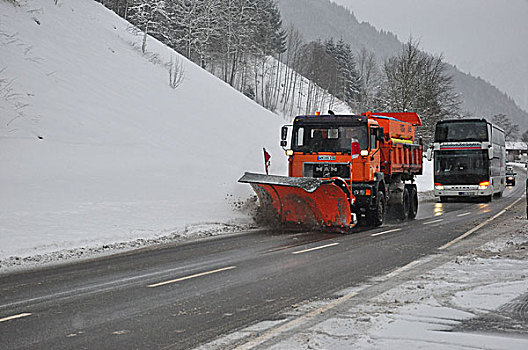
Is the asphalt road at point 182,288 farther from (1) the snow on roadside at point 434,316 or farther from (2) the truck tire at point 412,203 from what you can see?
(2) the truck tire at point 412,203

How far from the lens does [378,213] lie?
16656mm

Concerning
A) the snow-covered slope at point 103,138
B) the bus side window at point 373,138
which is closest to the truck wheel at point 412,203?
the bus side window at point 373,138

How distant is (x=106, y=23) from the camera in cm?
4147

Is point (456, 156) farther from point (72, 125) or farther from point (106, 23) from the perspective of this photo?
point (106, 23)

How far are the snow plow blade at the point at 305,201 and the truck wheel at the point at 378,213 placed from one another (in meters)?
1.20

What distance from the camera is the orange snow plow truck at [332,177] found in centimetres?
1516

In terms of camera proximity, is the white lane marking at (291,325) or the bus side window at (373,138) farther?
the bus side window at (373,138)

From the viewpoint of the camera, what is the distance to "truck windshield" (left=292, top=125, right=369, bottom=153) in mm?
15992

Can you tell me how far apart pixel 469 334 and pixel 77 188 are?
13.5m

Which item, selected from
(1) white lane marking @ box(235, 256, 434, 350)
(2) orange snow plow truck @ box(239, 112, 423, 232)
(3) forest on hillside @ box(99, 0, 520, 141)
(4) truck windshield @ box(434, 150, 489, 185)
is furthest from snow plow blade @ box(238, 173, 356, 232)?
(3) forest on hillside @ box(99, 0, 520, 141)

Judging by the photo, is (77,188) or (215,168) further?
(215,168)

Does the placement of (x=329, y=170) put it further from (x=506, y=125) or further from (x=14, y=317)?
(x=506, y=125)

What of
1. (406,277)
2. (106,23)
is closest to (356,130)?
(406,277)

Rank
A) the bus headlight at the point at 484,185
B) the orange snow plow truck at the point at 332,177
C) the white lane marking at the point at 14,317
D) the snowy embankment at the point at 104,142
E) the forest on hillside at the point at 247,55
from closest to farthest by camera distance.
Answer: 1. the white lane marking at the point at 14,317
2. the snowy embankment at the point at 104,142
3. the orange snow plow truck at the point at 332,177
4. the bus headlight at the point at 484,185
5. the forest on hillside at the point at 247,55
